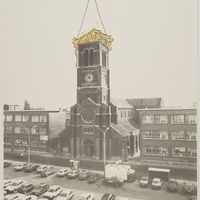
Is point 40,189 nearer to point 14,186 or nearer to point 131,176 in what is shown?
point 14,186

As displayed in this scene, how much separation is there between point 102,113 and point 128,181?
2.09 ft

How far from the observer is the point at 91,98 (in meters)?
3.03

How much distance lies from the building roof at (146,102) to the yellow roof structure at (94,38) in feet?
1.77

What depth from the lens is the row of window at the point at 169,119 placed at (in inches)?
104

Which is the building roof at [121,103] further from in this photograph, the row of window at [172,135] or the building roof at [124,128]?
the row of window at [172,135]

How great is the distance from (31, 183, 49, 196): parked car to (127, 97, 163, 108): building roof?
46.1 inches

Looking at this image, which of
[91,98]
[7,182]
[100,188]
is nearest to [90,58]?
[91,98]

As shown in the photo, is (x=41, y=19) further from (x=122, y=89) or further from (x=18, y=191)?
(x=18, y=191)

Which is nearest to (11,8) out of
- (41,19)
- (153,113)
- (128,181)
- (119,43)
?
(41,19)

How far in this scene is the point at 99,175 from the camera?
3004mm

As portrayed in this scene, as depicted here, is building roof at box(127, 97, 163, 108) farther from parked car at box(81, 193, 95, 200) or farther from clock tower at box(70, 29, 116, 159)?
parked car at box(81, 193, 95, 200)

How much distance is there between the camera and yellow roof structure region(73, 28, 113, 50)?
298cm

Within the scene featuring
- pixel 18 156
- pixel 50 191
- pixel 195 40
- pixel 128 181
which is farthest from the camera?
pixel 18 156

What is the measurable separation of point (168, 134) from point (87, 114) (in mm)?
762
